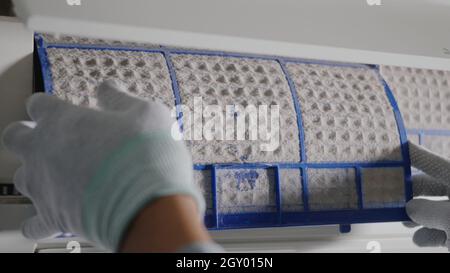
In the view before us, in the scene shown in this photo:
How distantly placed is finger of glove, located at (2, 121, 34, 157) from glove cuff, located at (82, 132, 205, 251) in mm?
185

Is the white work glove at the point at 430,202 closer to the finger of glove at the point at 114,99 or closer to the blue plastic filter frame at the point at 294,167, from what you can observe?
the blue plastic filter frame at the point at 294,167

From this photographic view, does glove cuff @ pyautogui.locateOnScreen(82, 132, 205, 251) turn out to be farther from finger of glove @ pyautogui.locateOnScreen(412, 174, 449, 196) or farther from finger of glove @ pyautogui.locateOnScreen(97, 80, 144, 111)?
finger of glove @ pyautogui.locateOnScreen(412, 174, 449, 196)

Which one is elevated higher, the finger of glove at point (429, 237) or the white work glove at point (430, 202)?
the white work glove at point (430, 202)

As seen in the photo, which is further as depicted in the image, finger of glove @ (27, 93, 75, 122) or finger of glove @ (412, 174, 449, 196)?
finger of glove @ (412, 174, 449, 196)

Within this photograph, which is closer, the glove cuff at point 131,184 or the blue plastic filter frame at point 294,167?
the glove cuff at point 131,184

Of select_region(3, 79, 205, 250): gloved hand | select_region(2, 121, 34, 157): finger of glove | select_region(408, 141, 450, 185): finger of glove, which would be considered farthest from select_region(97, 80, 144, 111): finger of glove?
select_region(408, 141, 450, 185): finger of glove

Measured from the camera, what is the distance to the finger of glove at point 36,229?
690 millimetres

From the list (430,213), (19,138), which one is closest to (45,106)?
(19,138)

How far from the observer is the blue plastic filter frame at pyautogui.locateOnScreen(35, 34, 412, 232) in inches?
35.4

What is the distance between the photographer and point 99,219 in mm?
500

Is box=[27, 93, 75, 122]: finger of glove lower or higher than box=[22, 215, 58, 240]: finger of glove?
higher

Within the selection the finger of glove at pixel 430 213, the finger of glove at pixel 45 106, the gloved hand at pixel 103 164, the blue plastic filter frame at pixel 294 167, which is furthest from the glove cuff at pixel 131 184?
the finger of glove at pixel 430 213

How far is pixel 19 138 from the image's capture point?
66cm

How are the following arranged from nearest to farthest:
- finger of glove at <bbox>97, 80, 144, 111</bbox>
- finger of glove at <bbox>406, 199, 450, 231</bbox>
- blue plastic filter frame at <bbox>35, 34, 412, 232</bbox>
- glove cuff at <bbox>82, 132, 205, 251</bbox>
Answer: glove cuff at <bbox>82, 132, 205, 251</bbox> < finger of glove at <bbox>97, 80, 144, 111</bbox> < blue plastic filter frame at <bbox>35, 34, 412, 232</bbox> < finger of glove at <bbox>406, 199, 450, 231</bbox>
